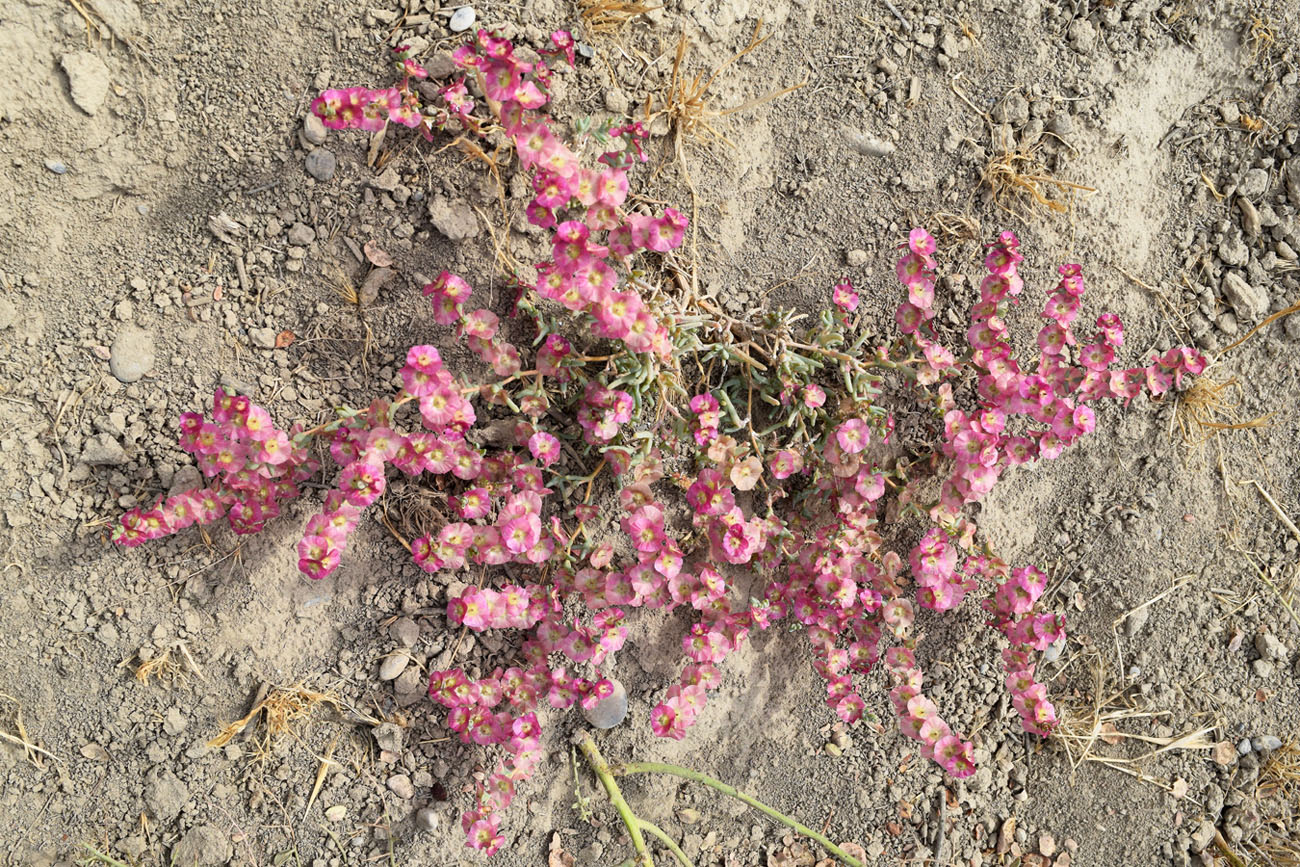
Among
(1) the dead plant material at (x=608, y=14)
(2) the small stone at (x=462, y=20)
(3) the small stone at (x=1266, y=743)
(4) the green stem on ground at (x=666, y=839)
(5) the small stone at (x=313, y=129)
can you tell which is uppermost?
(1) the dead plant material at (x=608, y=14)

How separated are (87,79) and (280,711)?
188 centimetres

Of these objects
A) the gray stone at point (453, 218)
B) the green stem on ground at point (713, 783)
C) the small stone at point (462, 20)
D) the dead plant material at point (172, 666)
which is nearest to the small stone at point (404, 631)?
the dead plant material at point (172, 666)

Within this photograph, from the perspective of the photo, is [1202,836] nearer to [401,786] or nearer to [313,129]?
[401,786]

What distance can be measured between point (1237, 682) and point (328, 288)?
10.8 feet

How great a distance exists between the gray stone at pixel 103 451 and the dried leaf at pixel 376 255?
89 cm

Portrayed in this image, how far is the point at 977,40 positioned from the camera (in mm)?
3000

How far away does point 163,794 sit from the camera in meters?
2.65

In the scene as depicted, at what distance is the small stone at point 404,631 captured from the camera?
9.00ft

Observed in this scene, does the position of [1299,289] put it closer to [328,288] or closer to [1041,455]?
[1041,455]

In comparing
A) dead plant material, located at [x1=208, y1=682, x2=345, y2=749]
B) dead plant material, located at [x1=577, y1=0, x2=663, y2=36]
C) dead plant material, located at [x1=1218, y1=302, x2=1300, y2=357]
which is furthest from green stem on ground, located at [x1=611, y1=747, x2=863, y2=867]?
dead plant material, located at [x1=577, y1=0, x2=663, y2=36]

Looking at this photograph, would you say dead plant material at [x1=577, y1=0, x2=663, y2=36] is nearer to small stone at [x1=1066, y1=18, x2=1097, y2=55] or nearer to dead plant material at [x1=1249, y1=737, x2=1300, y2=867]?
small stone at [x1=1066, y1=18, x2=1097, y2=55]

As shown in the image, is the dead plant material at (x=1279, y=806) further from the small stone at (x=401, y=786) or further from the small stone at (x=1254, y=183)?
the small stone at (x=401, y=786)

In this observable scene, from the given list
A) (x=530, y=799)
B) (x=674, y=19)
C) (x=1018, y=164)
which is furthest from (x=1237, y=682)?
(x=674, y=19)

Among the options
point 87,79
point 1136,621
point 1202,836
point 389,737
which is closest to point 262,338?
point 87,79
